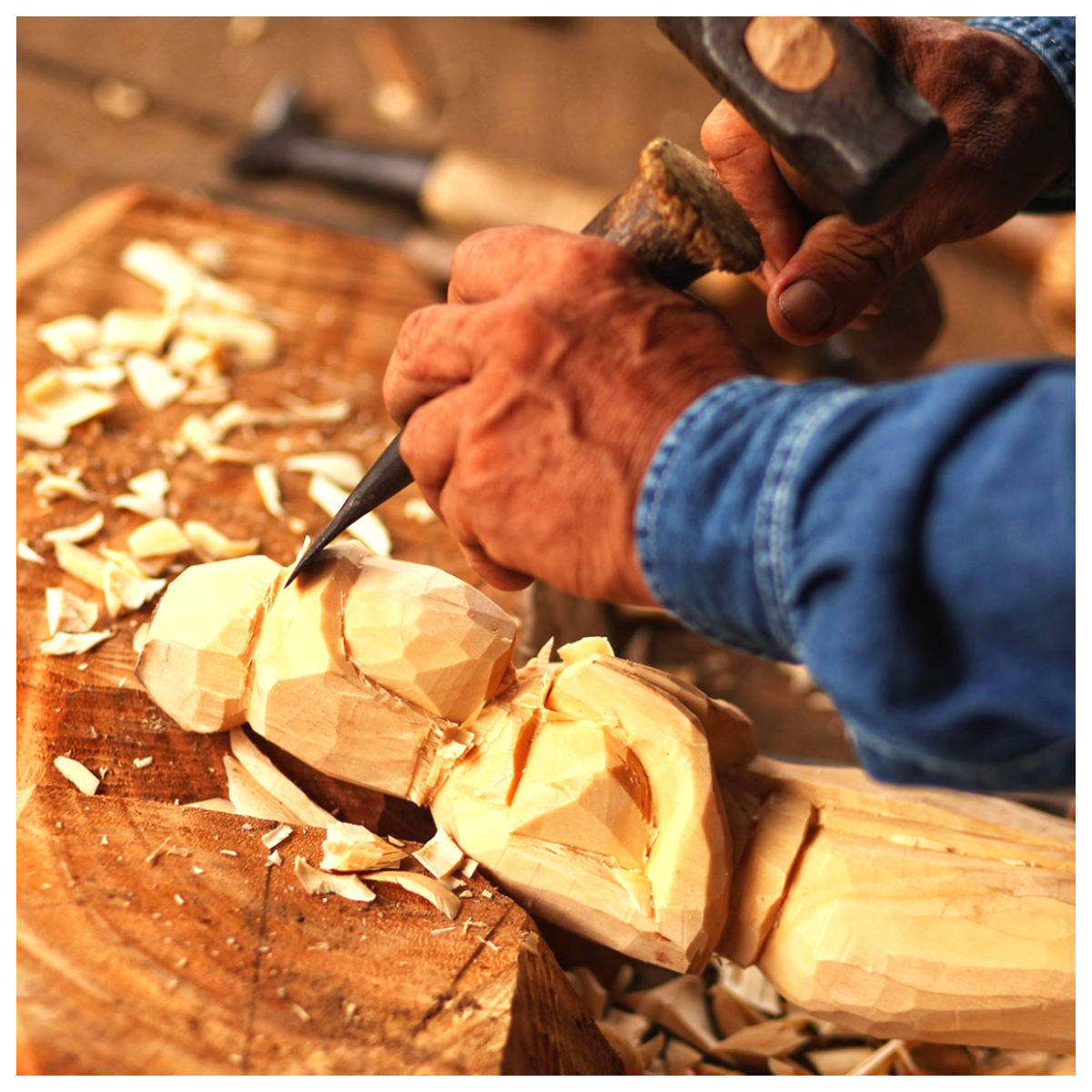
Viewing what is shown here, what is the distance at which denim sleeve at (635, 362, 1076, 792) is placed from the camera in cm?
87

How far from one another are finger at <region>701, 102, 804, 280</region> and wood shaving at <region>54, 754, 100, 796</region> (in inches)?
47.3

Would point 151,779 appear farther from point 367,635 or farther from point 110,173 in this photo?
point 110,173

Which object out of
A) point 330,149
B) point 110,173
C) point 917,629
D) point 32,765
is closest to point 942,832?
point 917,629

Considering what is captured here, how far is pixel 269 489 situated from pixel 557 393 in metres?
1.07

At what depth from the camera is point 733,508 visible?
3.23ft

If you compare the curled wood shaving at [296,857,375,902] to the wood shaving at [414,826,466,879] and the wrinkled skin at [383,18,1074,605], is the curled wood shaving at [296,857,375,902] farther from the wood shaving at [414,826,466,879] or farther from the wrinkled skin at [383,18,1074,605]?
the wrinkled skin at [383,18,1074,605]

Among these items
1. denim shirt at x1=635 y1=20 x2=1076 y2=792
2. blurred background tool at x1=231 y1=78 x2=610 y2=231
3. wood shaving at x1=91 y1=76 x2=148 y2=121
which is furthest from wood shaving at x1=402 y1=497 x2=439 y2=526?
wood shaving at x1=91 y1=76 x2=148 y2=121

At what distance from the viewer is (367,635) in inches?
58.1

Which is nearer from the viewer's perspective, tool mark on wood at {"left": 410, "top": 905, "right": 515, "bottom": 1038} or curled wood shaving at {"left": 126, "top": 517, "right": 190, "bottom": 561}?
tool mark on wood at {"left": 410, "top": 905, "right": 515, "bottom": 1038}

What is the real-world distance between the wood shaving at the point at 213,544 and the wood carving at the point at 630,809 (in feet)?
1.07

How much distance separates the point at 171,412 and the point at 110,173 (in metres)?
2.13

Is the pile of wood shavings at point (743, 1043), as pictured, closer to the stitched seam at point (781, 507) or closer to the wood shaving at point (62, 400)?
the stitched seam at point (781, 507)

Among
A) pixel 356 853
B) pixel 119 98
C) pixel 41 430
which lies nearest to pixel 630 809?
pixel 356 853

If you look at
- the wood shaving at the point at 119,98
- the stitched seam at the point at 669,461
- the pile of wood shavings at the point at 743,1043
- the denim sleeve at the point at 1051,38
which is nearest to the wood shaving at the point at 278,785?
the pile of wood shavings at the point at 743,1043
